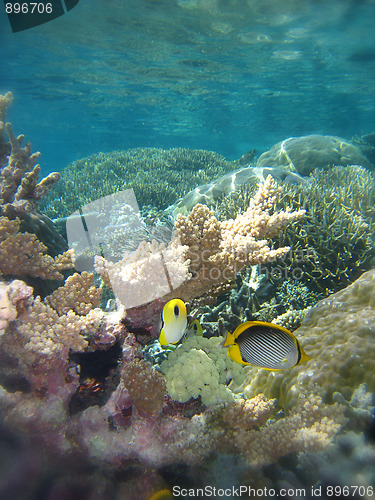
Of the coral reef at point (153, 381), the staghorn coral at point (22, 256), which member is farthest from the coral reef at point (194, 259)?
the staghorn coral at point (22, 256)

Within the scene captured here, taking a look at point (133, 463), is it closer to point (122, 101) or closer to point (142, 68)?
point (142, 68)

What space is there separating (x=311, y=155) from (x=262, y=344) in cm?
1050

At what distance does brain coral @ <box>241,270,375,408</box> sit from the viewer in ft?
7.81

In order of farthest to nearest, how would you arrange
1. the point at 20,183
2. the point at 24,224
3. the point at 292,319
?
the point at 20,183 < the point at 24,224 < the point at 292,319

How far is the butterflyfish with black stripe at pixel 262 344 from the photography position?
1903 millimetres

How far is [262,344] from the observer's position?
192 cm

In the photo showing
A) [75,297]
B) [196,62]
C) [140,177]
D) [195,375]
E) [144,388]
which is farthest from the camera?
[196,62]

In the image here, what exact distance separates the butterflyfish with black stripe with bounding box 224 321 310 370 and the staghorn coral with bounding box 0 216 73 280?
262 centimetres

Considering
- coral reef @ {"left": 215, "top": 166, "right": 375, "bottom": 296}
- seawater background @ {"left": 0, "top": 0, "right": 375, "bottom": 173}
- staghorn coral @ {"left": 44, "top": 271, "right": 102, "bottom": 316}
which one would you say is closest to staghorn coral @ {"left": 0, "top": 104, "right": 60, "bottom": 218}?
staghorn coral @ {"left": 44, "top": 271, "right": 102, "bottom": 316}

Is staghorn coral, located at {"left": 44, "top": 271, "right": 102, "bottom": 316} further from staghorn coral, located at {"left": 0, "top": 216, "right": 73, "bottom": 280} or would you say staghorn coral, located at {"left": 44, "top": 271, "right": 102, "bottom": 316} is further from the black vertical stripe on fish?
the black vertical stripe on fish

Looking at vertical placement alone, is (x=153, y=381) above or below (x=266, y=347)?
below

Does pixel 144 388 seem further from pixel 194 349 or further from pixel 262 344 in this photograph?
pixel 262 344
